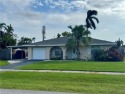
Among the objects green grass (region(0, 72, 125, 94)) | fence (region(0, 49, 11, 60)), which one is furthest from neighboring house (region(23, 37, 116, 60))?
green grass (region(0, 72, 125, 94))

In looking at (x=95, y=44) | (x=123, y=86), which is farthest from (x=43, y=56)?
(x=123, y=86)

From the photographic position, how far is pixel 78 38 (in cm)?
→ 3616

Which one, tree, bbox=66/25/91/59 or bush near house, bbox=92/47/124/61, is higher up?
tree, bbox=66/25/91/59

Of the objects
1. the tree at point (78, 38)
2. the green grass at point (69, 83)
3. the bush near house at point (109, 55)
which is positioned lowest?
the green grass at point (69, 83)

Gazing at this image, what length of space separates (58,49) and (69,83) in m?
25.7

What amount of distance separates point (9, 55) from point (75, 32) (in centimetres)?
1245

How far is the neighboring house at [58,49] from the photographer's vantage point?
1459 inches

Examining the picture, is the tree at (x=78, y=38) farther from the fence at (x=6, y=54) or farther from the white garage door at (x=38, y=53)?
the fence at (x=6, y=54)

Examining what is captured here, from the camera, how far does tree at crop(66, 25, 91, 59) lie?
3563 centimetres

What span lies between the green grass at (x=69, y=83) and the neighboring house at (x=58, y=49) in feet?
69.6

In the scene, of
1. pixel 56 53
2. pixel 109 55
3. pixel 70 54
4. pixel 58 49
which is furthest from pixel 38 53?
pixel 109 55

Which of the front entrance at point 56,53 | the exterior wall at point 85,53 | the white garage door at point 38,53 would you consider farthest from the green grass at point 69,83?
the white garage door at point 38,53

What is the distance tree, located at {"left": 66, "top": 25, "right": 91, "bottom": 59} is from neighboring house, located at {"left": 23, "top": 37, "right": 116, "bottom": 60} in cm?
99

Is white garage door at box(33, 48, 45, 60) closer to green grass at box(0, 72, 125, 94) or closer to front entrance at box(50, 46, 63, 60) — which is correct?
front entrance at box(50, 46, 63, 60)
